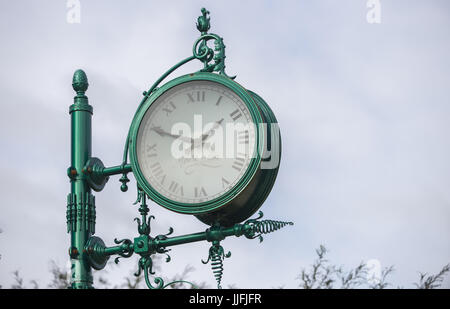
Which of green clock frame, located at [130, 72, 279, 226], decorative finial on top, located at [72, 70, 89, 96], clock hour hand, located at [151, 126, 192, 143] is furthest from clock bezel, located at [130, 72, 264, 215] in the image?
decorative finial on top, located at [72, 70, 89, 96]

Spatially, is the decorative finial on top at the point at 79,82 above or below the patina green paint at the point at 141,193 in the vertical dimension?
above

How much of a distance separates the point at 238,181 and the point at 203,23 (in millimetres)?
1670

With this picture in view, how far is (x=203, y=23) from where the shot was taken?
11461 mm

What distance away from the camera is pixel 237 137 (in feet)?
35.5

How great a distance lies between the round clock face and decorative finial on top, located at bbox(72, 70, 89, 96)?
3.32ft

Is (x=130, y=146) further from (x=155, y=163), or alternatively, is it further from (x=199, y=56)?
(x=199, y=56)

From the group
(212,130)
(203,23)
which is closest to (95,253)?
(212,130)

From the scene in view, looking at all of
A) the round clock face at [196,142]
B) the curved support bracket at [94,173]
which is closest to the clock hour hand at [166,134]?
the round clock face at [196,142]

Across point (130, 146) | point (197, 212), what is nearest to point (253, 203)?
point (197, 212)

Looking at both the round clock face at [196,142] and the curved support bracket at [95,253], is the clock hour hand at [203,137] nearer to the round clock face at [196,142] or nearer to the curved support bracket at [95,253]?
the round clock face at [196,142]

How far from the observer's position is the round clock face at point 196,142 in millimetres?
10805

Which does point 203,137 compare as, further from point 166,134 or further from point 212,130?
point 166,134

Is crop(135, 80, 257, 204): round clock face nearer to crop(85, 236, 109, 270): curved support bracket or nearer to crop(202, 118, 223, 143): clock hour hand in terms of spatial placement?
crop(202, 118, 223, 143): clock hour hand
